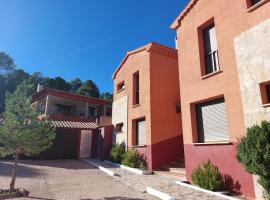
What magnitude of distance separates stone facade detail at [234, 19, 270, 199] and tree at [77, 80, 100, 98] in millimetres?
47894

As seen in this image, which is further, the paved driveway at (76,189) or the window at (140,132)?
the window at (140,132)

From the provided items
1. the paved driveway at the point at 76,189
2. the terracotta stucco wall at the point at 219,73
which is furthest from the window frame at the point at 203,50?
the paved driveway at the point at 76,189

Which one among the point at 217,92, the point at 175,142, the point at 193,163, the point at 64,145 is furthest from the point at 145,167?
the point at 64,145

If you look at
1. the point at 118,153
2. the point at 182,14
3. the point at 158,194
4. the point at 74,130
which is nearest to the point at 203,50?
the point at 182,14

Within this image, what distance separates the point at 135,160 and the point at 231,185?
719 centimetres

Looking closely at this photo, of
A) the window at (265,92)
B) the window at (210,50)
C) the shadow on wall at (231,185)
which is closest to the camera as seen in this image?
the window at (265,92)

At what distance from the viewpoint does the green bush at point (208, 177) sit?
797cm

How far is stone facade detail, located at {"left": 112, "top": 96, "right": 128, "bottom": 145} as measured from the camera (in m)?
17.0

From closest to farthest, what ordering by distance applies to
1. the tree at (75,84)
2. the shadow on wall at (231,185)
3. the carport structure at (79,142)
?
the shadow on wall at (231,185) → the carport structure at (79,142) → the tree at (75,84)

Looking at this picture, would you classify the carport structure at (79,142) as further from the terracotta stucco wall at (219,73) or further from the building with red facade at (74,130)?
the terracotta stucco wall at (219,73)

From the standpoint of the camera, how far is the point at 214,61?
32.6 feet

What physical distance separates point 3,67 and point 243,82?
172 ft

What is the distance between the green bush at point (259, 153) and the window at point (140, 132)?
8.40 m

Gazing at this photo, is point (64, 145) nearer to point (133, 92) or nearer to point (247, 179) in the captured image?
→ point (133, 92)
